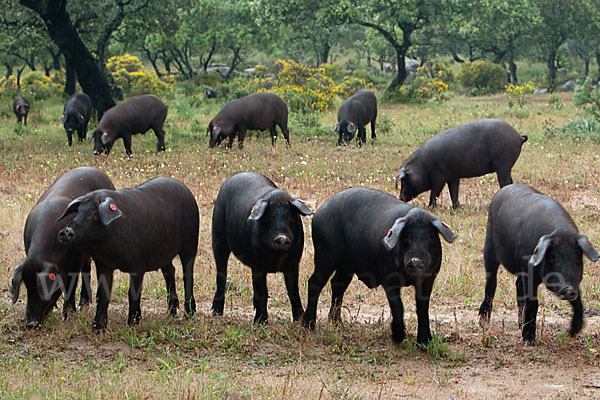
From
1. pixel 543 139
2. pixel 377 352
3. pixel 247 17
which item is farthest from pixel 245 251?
pixel 247 17

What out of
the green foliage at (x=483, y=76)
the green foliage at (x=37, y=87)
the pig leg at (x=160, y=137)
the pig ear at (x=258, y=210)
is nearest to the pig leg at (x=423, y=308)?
the pig ear at (x=258, y=210)

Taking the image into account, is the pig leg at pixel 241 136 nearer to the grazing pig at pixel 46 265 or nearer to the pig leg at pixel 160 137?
the pig leg at pixel 160 137

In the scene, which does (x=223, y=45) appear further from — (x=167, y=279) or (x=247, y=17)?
(x=167, y=279)

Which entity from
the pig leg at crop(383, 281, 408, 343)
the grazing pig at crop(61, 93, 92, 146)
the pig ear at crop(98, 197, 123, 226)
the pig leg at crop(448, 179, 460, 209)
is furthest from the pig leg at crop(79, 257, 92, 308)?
the grazing pig at crop(61, 93, 92, 146)

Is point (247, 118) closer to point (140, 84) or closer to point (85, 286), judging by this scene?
point (85, 286)

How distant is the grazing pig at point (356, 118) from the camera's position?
58.4ft

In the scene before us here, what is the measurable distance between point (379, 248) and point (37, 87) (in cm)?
3188

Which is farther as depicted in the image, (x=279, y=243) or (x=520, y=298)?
(x=520, y=298)

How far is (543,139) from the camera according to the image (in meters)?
17.4

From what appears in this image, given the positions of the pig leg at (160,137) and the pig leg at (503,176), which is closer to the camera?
the pig leg at (503,176)

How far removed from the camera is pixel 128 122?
16172 millimetres

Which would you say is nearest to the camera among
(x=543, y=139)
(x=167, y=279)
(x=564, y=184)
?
(x=167, y=279)

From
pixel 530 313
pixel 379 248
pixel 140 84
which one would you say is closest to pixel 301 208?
pixel 379 248

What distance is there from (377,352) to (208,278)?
9.48ft
